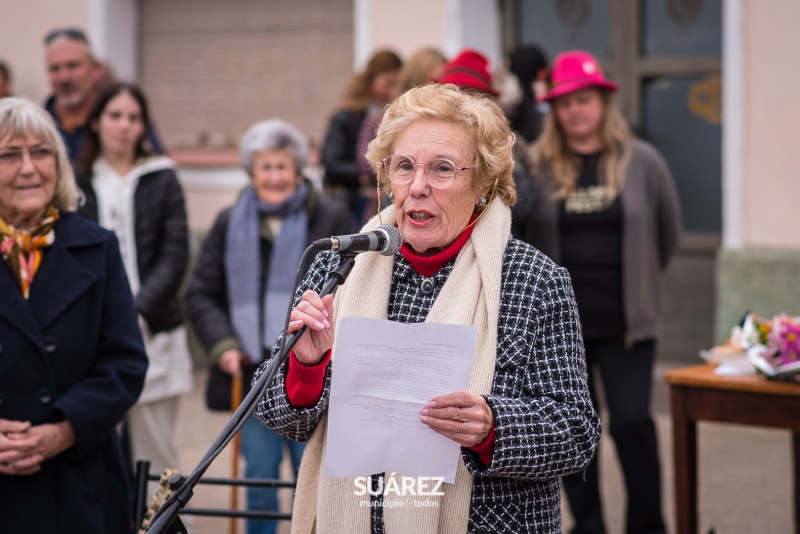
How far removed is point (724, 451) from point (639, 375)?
86.7 inches

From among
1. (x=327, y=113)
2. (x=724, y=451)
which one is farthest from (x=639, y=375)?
(x=327, y=113)

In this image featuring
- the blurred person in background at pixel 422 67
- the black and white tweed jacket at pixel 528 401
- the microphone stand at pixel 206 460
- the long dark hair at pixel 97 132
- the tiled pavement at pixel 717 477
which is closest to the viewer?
the microphone stand at pixel 206 460

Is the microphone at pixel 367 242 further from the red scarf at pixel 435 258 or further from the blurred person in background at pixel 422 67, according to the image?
the blurred person in background at pixel 422 67

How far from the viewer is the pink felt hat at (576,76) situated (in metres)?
5.34

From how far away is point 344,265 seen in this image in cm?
250

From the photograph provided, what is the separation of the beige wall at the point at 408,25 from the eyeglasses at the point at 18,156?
549cm

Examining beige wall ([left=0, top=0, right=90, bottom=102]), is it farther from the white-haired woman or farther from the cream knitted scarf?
the cream knitted scarf

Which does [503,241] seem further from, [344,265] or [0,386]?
[0,386]

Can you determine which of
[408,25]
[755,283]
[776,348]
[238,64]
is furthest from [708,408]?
[238,64]

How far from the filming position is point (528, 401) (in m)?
2.78

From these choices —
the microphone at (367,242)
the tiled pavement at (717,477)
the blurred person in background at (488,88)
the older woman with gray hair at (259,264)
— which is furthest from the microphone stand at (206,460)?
the tiled pavement at (717,477)

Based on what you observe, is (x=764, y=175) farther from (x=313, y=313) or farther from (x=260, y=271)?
(x=313, y=313)

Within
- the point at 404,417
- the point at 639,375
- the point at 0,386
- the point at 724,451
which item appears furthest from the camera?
the point at 724,451

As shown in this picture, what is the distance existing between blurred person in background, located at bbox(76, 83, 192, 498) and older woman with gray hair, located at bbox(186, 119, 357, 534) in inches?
8.8
